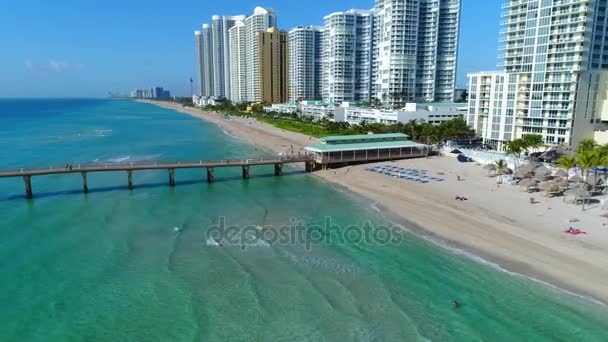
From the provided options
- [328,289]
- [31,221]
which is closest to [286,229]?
[328,289]

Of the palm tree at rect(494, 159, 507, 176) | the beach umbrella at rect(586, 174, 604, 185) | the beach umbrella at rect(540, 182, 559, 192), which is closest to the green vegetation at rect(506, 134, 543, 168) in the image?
the palm tree at rect(494, 159, 507, 176)

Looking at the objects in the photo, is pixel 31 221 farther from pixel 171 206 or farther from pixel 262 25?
pixel 262 25

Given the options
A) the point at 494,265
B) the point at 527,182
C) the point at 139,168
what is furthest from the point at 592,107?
the point at 139,168

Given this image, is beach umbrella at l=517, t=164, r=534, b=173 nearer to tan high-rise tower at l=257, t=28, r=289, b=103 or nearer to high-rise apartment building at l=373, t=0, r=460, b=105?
high-rise apartment building at l=373, t=0, r=460, b=105

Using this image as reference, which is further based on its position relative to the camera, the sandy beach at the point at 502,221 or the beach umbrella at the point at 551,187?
the beach umbrella at the point at 551,187

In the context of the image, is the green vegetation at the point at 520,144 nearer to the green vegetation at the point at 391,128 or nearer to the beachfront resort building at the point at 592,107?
the beachfront resort building at the point at 592,107

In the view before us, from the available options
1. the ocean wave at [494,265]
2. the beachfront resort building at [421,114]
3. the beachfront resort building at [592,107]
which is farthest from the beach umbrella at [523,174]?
the beachfront resort building at [421,114]
